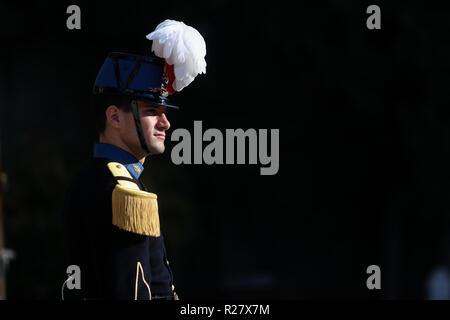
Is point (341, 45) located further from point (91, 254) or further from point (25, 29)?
point (91, 254)

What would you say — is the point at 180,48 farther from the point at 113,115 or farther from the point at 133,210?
the point at 133,210

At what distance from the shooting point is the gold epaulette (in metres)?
3.47

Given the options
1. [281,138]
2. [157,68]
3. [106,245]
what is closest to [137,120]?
[157,68]

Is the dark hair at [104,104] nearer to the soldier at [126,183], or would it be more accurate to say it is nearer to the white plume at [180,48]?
the soldier at [126,183]

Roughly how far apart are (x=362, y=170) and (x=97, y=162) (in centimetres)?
686

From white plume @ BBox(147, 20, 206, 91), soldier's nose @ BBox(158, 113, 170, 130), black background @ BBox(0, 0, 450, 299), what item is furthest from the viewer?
black background @ BBox(0, 0, 450, 299)

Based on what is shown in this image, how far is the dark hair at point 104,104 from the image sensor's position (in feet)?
12.2

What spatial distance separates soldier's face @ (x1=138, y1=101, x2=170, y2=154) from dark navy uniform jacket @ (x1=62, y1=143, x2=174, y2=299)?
11cm

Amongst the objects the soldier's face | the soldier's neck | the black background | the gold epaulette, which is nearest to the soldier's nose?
the soldier's face

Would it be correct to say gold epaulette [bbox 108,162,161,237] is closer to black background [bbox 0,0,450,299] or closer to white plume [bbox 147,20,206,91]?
white plume [bbox 147,20,206,91]

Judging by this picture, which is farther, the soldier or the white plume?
the white plume

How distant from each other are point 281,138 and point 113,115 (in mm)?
6307

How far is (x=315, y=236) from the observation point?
1082cm

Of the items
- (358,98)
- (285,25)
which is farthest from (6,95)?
(358,98)
